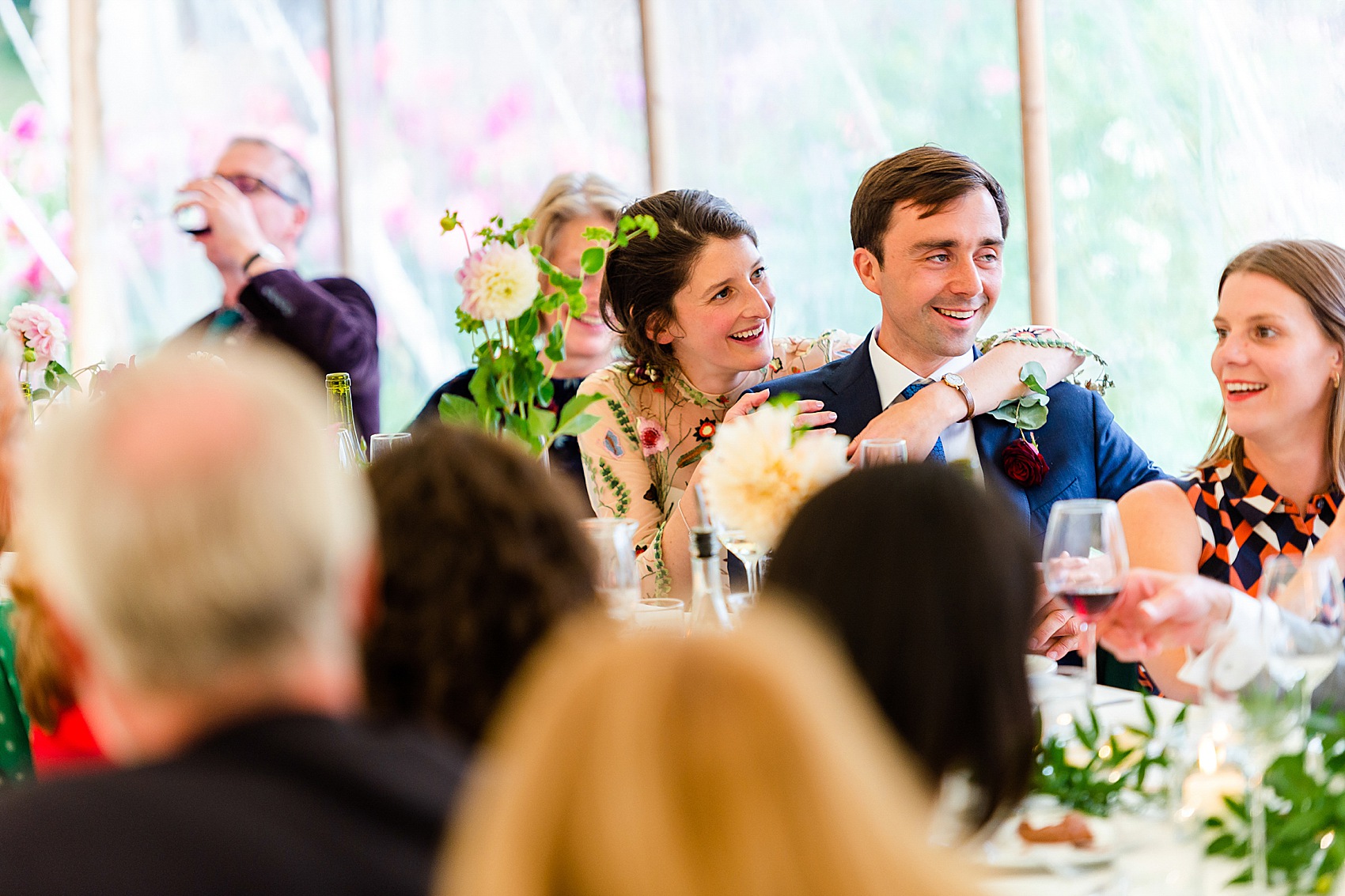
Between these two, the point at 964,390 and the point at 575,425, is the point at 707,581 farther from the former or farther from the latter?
the point at 964,390

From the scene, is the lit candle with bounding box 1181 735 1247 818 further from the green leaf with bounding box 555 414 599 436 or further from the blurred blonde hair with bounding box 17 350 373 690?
the green leaf with bounding box 555 414 599 436

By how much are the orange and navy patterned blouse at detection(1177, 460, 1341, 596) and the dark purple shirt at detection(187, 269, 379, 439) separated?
8.21ft

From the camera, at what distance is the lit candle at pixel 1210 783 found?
126 cm

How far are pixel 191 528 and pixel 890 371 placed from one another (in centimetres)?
234

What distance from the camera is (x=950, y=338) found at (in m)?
2.91

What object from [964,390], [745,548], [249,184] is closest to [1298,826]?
[745,548]

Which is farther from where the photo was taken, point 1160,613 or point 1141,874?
point 1160,613

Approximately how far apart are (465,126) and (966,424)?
338 cm

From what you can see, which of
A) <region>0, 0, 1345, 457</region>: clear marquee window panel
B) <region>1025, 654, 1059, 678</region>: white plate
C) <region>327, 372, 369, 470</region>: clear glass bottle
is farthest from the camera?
<region>0, 0, 1345, 457</region>: clear marquee window panel

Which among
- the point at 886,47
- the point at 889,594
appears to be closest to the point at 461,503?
the point at 889,594

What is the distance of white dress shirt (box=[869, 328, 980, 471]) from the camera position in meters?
2.86

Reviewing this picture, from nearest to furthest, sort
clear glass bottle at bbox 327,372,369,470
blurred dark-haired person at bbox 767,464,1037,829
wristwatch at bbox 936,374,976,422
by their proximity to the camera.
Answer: blurred dark-haired person at bbox 767,464,1037,829 → clear glass bottle at bbox 327,372,369,470 → wristwatch at bbox 936,374,976,422

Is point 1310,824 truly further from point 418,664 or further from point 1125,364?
point 1125,364

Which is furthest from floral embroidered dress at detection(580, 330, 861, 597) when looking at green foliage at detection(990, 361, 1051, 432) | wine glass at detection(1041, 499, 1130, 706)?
wine glass at detection(1041, 499, 1130, 706)
